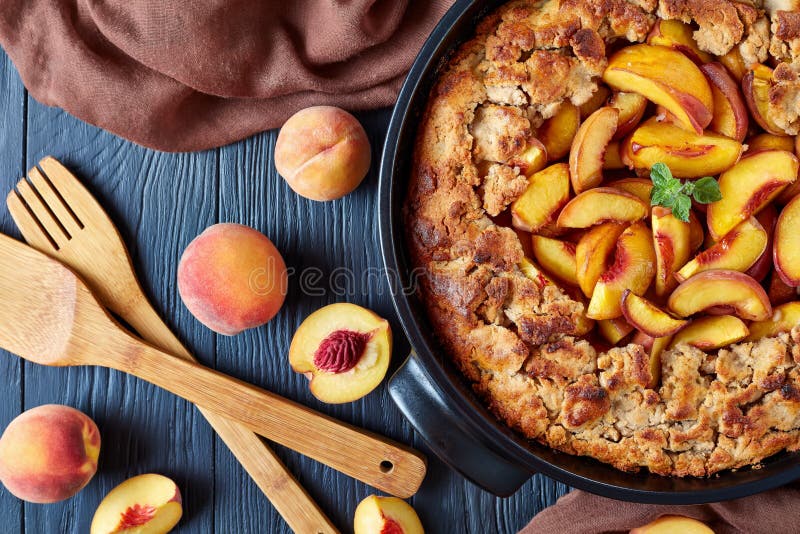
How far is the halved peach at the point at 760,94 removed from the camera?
4.69ft

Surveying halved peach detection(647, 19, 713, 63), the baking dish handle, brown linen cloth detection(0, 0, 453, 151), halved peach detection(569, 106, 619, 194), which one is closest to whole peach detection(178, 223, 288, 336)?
brown linen cloth detection(0, 0, 453, 151)

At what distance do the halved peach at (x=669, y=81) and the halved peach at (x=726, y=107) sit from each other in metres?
0.03

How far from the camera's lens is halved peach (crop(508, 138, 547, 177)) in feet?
4.67

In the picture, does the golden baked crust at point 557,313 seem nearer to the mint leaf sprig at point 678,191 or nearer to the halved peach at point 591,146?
the halved peach at point 591,146

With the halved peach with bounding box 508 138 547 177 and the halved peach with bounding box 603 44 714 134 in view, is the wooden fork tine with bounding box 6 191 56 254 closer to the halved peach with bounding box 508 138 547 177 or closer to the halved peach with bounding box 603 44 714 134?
the halved peach with bounding box 508 138 547 177

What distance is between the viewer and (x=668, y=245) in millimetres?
1395

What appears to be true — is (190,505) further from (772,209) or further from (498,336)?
(772,209)

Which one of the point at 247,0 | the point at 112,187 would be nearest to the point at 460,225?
the point at 247,0

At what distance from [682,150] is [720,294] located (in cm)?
31

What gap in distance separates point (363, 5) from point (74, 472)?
1425mm

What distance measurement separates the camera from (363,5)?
1.68m

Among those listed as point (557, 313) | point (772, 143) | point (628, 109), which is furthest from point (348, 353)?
point (772, 143)

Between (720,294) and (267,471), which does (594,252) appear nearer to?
(720,294)

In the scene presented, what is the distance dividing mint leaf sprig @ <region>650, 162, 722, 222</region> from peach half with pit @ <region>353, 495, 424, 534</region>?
1049 millimetres
